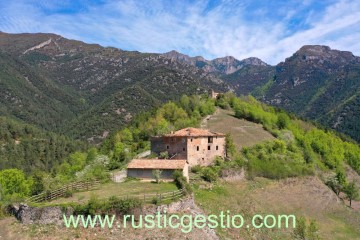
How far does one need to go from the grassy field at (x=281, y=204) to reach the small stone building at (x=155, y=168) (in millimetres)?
3507

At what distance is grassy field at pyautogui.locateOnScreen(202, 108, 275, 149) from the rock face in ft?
147

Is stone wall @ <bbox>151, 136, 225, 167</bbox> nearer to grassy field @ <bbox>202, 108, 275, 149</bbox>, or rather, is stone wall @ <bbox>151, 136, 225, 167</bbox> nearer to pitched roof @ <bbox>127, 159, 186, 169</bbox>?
pitched roof @ <bbox>127, 159, 186, 169</bbox>

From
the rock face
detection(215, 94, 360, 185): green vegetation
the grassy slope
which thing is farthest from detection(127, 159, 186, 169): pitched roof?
detection(215, 94, 360, 185): green vegetation

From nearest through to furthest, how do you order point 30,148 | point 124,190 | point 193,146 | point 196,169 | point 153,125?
point 124,190, point 196,169, point 193,146, point 153,125, point 30,148

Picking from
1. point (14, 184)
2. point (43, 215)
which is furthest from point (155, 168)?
point (14, 184)

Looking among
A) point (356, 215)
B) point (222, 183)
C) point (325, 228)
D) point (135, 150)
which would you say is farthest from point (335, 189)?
point (135, 150)

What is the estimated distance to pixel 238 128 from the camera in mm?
91000

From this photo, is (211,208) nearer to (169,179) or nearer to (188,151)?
(169,179)

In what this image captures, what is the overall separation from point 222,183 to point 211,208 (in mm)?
10030

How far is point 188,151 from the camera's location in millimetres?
60219

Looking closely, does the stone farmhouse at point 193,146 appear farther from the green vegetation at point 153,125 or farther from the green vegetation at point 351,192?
the green vegetation at point 351,192

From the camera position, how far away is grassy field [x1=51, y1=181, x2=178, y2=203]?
1609 inches

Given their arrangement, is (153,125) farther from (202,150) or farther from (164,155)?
(202,150)

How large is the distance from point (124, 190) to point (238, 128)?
51.0m
